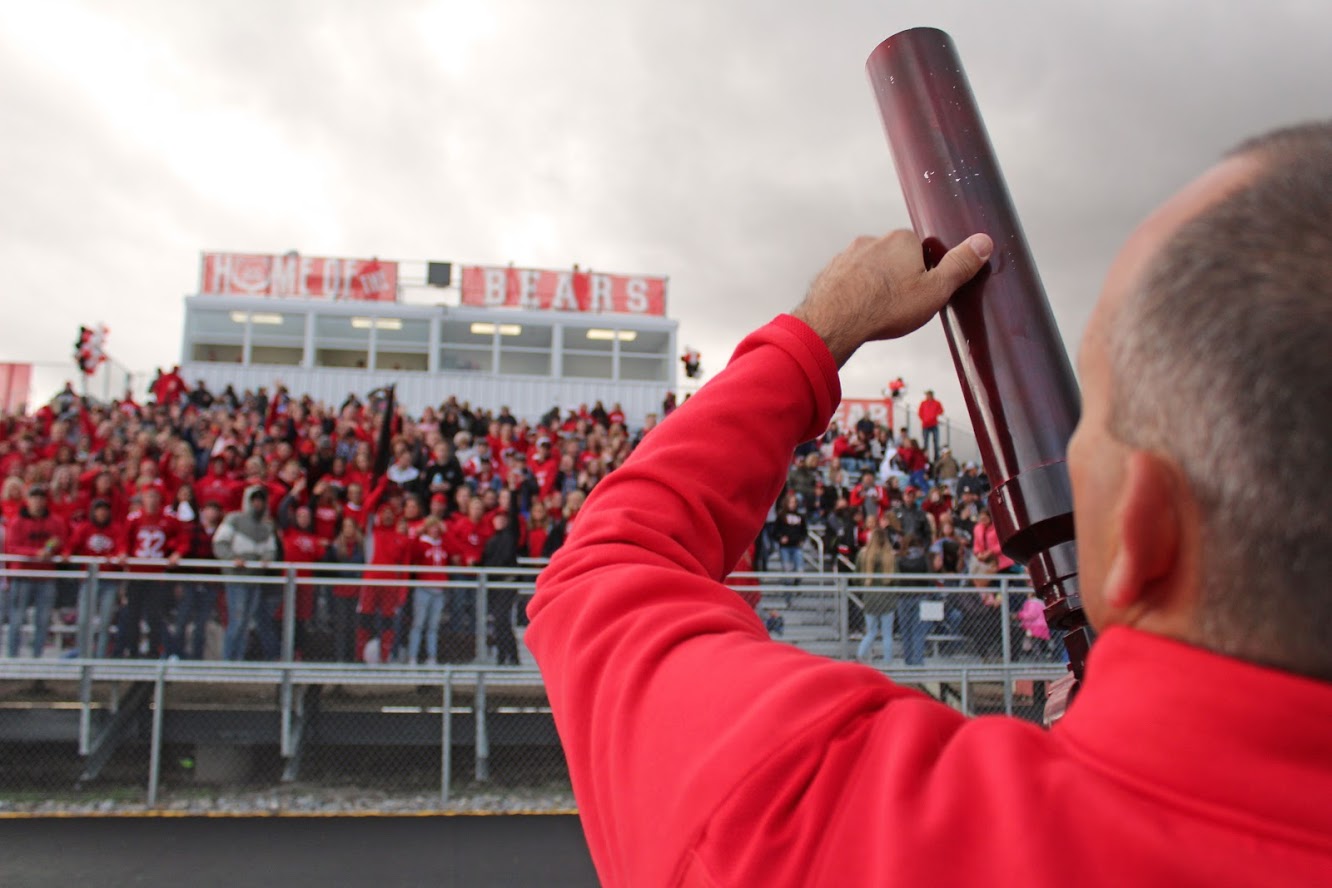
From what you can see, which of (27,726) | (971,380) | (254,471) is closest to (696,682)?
(971,380)

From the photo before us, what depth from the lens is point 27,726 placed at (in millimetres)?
8609

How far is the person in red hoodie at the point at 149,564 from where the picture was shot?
8.56 meters

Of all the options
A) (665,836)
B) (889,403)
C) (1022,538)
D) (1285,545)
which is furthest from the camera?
(889,403)

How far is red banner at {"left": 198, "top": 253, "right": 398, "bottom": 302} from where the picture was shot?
1107 inches

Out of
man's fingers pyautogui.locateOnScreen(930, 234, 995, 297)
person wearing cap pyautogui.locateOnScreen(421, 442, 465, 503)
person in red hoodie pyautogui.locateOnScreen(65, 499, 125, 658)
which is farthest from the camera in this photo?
person wearing cap pyautogui.locateOnScreen(421, 442, 465, 503)

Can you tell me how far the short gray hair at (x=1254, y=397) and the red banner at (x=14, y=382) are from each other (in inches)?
1047

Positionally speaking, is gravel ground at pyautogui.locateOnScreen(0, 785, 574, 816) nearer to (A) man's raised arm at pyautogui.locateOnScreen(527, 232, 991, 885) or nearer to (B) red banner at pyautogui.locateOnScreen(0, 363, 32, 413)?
(A) man's raised arm at pyautogui.locateOnScreen(527, 232, 991, 885)

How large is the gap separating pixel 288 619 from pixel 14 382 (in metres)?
18.6

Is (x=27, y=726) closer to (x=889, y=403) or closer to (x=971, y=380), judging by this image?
(x=971, y=380)

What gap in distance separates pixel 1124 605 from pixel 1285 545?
98 millimetres

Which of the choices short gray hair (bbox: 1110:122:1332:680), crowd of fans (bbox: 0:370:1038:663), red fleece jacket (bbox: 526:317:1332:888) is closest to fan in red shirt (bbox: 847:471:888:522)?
crowd of fans (bbox: 0:370:1038:663)

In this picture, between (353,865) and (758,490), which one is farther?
(353,865)

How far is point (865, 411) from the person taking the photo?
84.0 ft

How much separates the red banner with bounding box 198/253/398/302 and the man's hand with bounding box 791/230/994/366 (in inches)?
1129
